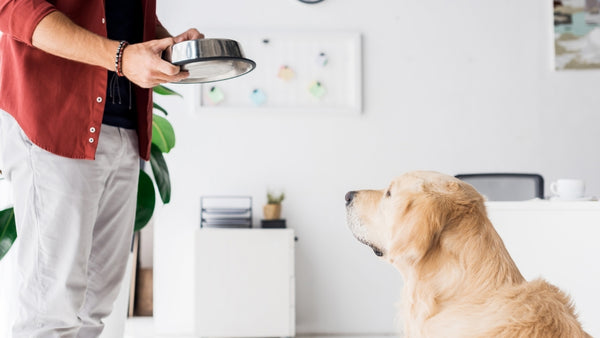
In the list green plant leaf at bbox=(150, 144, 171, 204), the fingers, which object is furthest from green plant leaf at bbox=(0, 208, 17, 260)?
the fingers

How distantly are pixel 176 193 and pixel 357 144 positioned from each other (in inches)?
45.3

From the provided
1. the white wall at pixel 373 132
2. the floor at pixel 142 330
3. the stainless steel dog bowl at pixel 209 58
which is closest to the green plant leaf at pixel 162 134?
the white wall at pixel 373 132

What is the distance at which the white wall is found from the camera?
3361mm

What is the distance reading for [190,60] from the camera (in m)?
1.11

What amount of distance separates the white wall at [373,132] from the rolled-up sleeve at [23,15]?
2269 millimetres

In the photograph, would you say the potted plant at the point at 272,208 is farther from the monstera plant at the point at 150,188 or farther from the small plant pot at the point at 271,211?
the monstera plant at the point at 150,188

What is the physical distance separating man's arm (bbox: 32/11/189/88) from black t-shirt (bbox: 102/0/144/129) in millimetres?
186

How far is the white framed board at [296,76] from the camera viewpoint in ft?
11.2

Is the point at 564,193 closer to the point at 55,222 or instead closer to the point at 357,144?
the point at 357,144

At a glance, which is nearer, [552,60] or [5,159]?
[5,159]

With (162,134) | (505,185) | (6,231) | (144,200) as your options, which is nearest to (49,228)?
(6,231)

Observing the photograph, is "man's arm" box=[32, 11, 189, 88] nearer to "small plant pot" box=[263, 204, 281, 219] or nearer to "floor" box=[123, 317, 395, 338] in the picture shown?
"small plant pot" box=[263, 204, 281, 219]

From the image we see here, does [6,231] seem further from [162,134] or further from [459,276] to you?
[459,276]

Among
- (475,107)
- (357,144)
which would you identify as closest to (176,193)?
(357,144)
